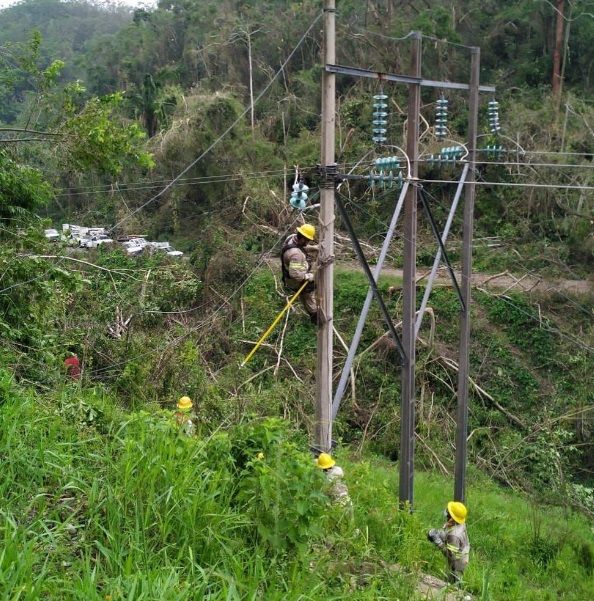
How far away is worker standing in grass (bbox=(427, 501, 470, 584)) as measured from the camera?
5953 mm

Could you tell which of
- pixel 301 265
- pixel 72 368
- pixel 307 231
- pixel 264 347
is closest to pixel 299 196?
pixel 307 231

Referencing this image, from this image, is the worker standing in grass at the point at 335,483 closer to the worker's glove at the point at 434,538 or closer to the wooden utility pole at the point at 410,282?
the worker's glove at the point at 434,538

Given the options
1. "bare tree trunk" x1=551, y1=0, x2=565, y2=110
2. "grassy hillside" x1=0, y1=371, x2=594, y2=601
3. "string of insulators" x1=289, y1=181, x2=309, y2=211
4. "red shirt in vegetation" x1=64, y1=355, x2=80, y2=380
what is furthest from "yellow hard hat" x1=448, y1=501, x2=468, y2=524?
"bare tree trunk" x1=551, y1=0, x2=565, y2=110

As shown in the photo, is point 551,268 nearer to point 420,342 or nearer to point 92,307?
point 420,342

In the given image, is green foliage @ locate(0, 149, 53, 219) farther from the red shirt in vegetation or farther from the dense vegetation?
the red shirt in vegetation

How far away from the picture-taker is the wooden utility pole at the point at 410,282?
737 centimetres

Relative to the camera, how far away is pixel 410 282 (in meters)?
7.48

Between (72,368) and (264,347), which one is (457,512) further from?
(264,347)

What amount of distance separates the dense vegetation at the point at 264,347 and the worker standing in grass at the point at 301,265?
94cm

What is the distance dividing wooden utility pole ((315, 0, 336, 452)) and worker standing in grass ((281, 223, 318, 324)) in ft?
0.36

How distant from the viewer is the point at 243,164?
2602 cm

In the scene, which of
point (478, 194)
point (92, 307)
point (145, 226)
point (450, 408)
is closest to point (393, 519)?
point (92, 307)

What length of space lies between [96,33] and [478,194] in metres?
56.9

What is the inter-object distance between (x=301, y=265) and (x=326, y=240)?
1.22ft
